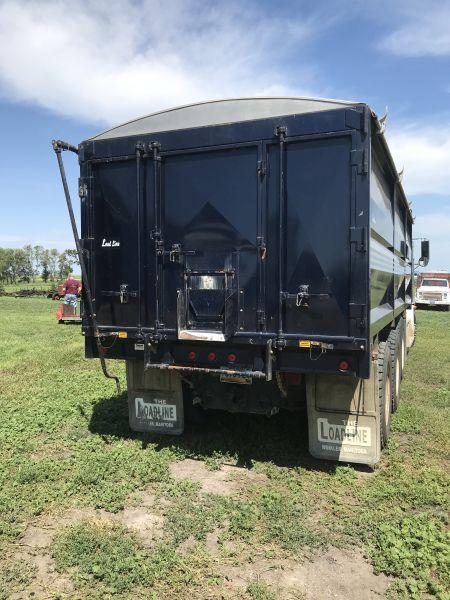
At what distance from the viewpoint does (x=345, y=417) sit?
4875 millimetres

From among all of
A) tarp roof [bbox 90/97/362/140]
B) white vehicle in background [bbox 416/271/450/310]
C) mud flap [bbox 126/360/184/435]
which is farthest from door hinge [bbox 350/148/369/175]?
white vehicle in background [bbox 416/271/450/310]

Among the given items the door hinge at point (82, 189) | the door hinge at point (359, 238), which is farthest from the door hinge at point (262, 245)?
the door hinge at point (82, 189)

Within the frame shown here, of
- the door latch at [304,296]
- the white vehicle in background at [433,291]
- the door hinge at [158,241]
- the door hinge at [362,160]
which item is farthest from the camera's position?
the white vehicle in background at [433,291]

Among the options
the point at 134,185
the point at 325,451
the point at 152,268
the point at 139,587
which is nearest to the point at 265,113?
the point at 134,185

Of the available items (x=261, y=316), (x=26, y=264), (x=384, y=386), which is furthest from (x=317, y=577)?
(x=26, y=264)

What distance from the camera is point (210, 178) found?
474cm

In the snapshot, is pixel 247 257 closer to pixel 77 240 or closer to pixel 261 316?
pixel 261 316

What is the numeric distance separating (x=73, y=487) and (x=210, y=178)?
3.18 meters

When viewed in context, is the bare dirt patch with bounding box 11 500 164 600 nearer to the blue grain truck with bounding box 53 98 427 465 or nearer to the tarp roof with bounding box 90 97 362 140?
the blue grain truck with bounding box 53 98 427 465

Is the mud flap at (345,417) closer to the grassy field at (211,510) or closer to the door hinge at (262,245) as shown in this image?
the grassy field at (211,510)

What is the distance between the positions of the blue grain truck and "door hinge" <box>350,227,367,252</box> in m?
0.01

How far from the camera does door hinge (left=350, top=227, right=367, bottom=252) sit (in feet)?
13.7

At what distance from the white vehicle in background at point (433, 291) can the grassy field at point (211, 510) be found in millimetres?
21963

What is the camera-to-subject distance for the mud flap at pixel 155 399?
5.62m
